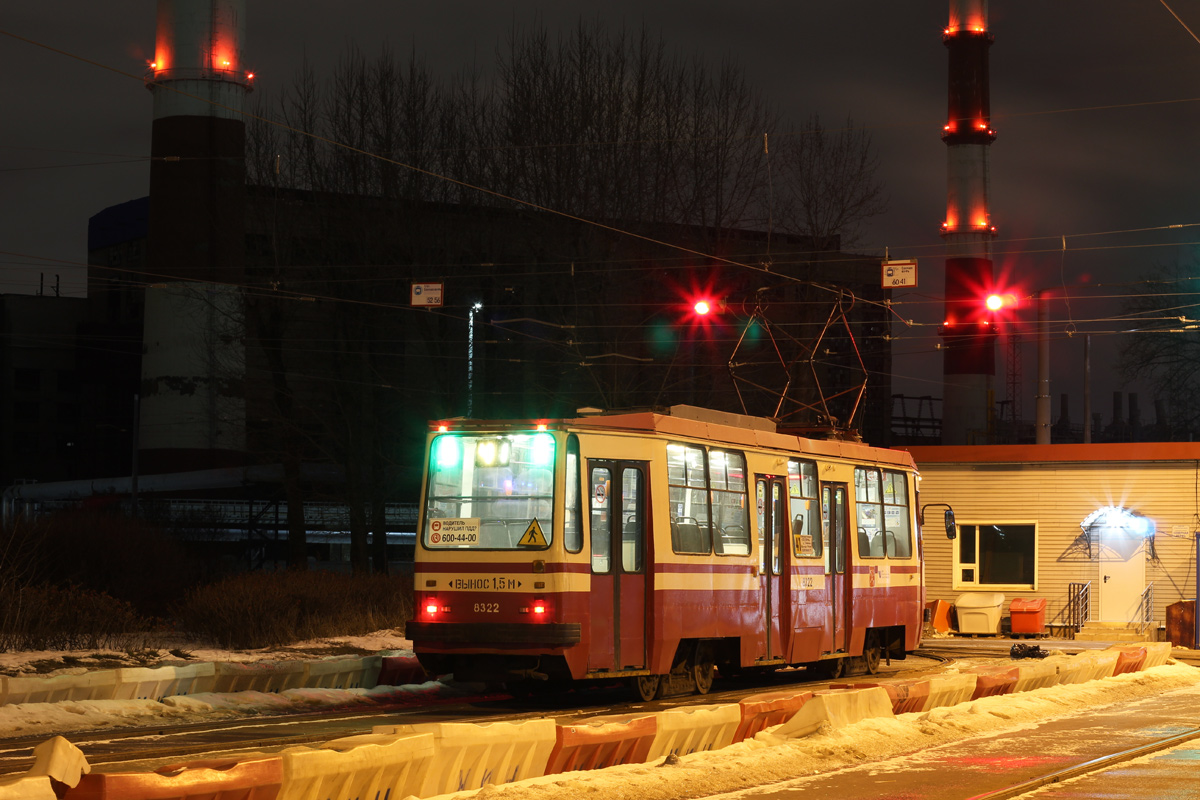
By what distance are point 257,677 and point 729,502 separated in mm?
5865

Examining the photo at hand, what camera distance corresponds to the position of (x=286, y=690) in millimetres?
15664

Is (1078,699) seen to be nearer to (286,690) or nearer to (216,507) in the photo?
(286,690)

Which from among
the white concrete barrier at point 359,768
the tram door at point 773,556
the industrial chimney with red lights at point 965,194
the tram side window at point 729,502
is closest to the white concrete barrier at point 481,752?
the white concrete barrier at point 359,768

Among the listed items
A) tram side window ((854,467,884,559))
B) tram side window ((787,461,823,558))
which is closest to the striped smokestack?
tram side window ((854,467,884,559))

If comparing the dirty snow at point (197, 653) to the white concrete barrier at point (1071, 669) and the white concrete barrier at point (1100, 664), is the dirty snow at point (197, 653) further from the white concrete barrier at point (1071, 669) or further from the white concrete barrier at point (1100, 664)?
the white concrete barrier at point (1100, 664)

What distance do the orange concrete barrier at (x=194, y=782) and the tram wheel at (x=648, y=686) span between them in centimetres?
807

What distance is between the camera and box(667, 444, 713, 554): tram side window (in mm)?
15695

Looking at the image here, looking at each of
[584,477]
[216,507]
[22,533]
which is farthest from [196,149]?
[584,477]

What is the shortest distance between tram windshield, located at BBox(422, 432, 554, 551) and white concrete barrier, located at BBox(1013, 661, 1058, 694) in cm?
658

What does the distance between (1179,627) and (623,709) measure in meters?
18.3

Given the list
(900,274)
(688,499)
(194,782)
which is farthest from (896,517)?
(194,782)

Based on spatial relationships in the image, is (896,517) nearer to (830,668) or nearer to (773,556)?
(830,668)

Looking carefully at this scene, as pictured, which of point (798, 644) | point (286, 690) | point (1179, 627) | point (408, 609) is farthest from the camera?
point (1179, 627)

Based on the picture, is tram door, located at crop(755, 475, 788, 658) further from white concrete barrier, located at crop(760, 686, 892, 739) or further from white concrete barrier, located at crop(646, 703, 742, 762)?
white concrete barrier, located at crop(646, 703, 742, 762)
